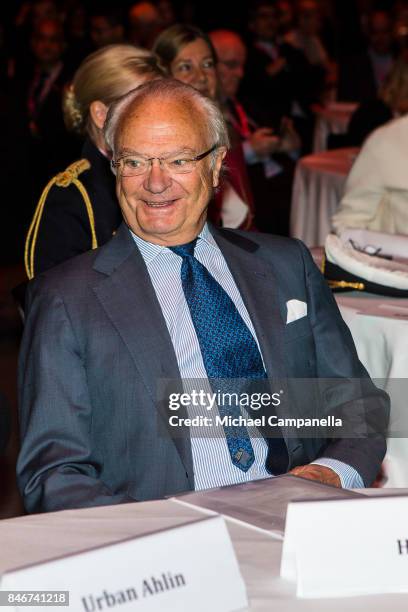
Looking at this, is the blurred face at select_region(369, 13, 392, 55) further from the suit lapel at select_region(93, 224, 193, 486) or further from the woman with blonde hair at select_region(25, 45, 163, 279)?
the suit lapel at select_region(93, 224, 193, 486)

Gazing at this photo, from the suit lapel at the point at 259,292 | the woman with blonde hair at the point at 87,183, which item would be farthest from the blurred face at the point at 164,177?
the woman with blonde hair at the point at 87,183

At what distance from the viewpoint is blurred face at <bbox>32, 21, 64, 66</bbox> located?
9.31 metres

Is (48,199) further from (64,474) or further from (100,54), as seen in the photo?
(64,474)

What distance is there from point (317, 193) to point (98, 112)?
3.21 metres

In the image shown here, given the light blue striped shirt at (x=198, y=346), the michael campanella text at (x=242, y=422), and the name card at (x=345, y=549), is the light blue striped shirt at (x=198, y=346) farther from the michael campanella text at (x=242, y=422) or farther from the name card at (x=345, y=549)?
the name card at (x=345, y=549)

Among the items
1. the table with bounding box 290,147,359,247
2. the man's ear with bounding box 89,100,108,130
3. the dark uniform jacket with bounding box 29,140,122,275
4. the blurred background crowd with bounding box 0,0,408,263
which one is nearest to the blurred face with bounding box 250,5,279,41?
the blurred background crowd with bounding box 0,0,408,263

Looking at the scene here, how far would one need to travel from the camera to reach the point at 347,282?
359 cm

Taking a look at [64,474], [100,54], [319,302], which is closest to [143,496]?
[64,474]

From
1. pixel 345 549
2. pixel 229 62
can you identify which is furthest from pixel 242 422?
pixel 229 62

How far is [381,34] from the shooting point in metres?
11.8

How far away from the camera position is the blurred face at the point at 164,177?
244cm

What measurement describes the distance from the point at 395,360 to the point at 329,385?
0.67 metres

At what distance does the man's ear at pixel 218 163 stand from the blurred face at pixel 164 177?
0.04 m

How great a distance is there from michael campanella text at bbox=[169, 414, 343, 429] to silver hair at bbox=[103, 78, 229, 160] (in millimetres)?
625
